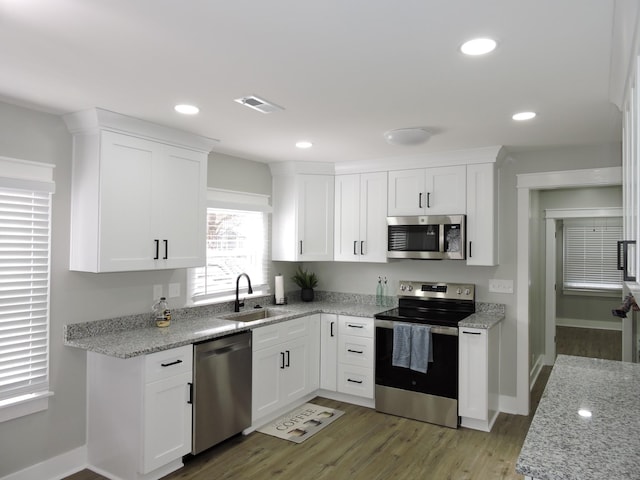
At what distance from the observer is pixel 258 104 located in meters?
2.66

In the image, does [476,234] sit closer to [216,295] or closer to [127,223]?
[216,295]

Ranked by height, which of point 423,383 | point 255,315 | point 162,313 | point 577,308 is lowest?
point 423,383

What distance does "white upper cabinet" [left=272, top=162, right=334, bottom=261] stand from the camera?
181 inches

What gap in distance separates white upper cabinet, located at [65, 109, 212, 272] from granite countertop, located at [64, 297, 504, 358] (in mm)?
471

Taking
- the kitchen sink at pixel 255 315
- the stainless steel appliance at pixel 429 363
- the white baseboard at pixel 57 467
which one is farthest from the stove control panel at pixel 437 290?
the white baseboard at pixel 57 467

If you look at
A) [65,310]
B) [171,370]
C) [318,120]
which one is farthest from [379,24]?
[65,310]

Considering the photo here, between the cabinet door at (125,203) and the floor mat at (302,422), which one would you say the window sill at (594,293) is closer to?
the floor mat at (302,422)

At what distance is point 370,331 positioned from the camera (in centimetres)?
417

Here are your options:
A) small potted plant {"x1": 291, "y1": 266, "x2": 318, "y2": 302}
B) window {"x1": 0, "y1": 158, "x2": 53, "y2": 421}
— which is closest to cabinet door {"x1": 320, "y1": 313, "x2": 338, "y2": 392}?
small potted plant {"x1": 291, "y1": 266, "x2": 318, "y2": 302}

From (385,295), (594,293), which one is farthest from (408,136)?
(594,293)

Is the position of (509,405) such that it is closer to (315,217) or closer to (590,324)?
(315,217)

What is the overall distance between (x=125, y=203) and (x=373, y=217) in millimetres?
2370

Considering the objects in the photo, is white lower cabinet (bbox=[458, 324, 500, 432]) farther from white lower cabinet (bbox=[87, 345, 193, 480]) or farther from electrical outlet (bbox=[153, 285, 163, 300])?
electrical outlet (bbox=[153, 285, 163, 300])

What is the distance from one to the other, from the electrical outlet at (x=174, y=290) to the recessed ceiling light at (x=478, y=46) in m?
2.81
